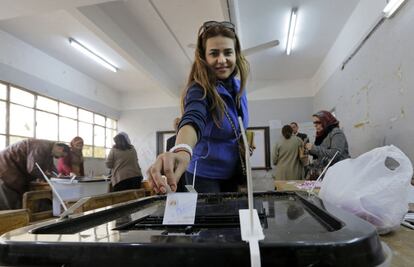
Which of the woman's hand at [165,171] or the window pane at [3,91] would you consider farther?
the window pane at [3,91]

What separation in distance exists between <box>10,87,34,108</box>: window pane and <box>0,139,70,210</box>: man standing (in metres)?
1.73

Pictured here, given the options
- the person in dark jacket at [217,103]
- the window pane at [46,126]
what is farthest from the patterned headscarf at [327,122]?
the window pane at [46,126]

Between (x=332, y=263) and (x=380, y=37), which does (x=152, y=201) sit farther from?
(x=380, y=37)

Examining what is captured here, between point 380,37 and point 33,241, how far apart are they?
3057mm

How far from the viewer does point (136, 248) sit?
276 millimetres

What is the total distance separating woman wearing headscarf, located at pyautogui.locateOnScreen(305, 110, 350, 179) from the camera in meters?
2.58

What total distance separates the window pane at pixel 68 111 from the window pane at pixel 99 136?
74 centimetres

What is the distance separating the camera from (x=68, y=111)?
5.35 m

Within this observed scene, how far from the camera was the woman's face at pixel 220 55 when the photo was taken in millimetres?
915

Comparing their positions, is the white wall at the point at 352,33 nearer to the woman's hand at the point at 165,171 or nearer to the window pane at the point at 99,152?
the woman's hand at the point at 165,171

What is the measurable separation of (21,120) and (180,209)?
4706 mm

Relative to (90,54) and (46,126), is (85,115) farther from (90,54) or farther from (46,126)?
(90,54)

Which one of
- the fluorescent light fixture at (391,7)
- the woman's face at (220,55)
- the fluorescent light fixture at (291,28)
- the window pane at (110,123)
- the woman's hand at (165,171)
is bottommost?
the woman's hand at (165,171)

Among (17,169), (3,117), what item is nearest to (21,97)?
(3,117)
